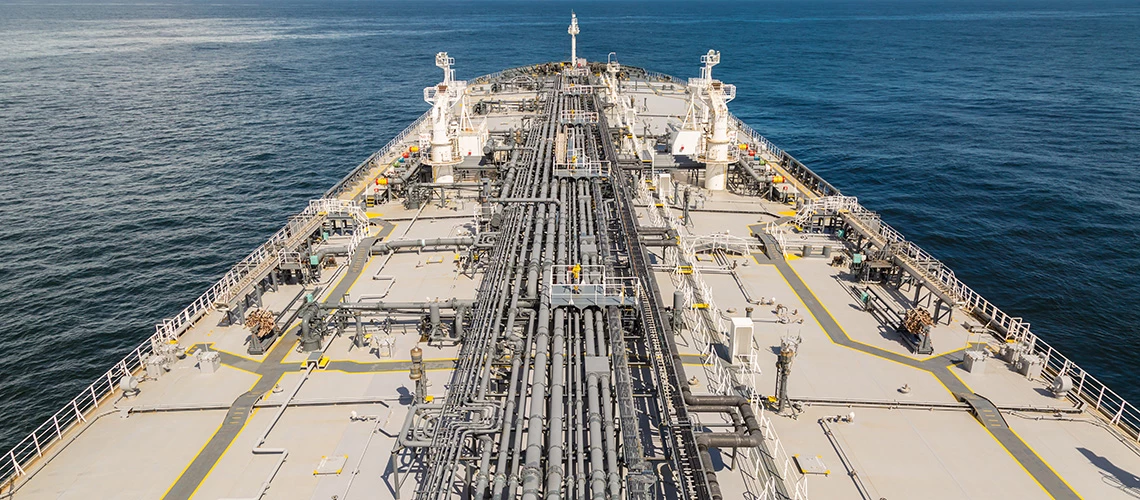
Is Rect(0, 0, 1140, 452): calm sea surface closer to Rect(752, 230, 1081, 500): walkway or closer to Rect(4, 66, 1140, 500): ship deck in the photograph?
Rect(4, 66, 1140, 500): ship deck

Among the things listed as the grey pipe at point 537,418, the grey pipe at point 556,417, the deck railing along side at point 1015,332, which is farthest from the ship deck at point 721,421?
the grey pipe at point 537,418

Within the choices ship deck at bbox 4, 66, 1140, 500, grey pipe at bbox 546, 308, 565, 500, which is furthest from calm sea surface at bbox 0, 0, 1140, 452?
grey pipe at bbox 546, 308, 565, 500

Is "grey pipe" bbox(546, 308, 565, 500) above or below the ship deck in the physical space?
above

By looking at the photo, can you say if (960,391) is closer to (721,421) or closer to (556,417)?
(721,421)

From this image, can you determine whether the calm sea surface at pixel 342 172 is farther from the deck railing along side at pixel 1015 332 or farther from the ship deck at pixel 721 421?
the ship deck at pixel 721 421

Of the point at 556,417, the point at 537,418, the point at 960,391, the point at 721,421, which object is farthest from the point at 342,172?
the point at 960,391
